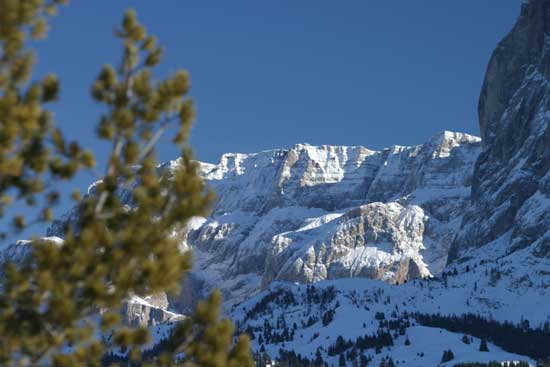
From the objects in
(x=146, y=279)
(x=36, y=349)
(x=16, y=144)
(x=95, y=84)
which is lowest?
(x=36, y=349)

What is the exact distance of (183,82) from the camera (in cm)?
2291

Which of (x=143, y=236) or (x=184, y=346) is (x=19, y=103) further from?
(x=184, y=346)

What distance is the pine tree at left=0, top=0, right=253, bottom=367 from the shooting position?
67.7 ft

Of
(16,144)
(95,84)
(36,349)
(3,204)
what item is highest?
(95,84)

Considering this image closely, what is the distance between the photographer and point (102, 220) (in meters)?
21.8

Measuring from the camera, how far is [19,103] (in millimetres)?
21984

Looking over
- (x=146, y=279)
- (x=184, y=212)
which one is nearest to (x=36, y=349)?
(x=146, y=279)

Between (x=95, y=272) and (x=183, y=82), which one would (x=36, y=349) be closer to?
(x=95, y=272)

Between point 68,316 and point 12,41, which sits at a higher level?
point 12,41

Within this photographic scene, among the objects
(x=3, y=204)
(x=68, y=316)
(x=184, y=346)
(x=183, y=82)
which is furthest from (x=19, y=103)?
(x=184, y=346)

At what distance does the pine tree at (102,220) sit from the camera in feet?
67.7

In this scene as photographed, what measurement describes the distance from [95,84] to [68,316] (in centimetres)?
568

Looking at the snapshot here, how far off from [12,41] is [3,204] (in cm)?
389

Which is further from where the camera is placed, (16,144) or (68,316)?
(16,144)
